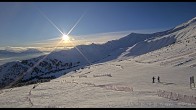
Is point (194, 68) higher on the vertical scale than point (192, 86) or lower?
higher

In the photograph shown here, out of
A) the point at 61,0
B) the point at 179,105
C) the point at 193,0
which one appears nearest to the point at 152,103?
the point at 179,105

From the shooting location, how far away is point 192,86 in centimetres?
4078

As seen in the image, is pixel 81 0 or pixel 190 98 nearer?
pixel 81 0

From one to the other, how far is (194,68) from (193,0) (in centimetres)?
4837

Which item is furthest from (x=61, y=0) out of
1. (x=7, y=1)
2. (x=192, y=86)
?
(x=192, y=86)

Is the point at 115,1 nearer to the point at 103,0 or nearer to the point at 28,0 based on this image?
the point at 103,0

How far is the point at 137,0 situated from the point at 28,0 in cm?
731

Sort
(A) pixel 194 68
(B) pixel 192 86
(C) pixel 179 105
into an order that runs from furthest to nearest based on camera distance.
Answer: (A) pixel 194 68
(B) pixel 192 86
(C) pixel 179 105

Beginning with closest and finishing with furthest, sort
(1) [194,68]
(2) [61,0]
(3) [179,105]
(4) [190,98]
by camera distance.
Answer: (2) [61,0] < (3) [179,105] < (4) [190,98] < (1) [194,68]

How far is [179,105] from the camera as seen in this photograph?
84.9ft

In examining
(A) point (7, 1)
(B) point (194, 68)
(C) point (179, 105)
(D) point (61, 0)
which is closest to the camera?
(D) point (61, 0)

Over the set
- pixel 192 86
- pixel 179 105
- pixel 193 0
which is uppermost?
pixel 193 0

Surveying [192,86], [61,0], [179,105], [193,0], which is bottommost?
[179,105]

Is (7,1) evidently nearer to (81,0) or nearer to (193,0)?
(81,0)
